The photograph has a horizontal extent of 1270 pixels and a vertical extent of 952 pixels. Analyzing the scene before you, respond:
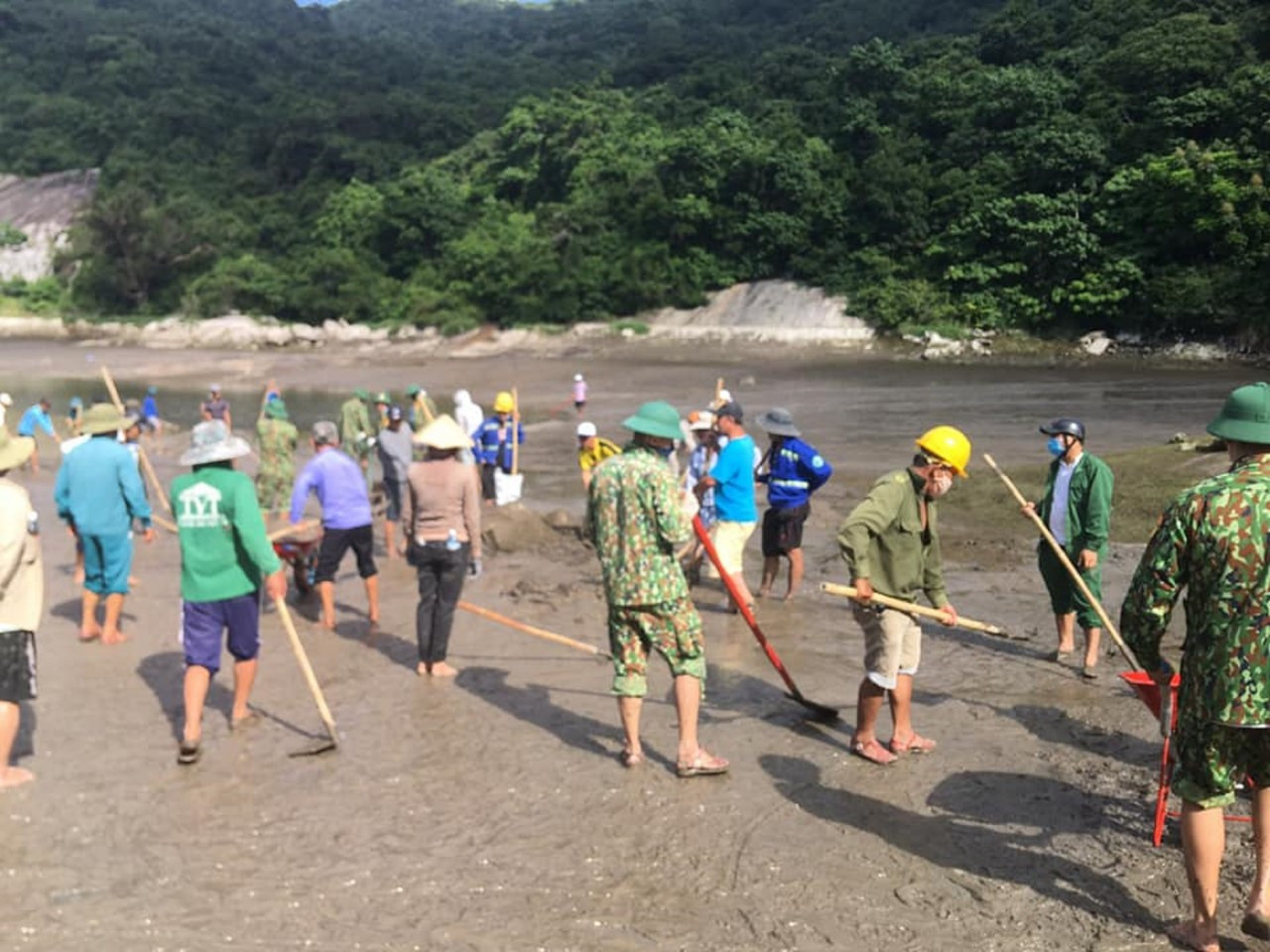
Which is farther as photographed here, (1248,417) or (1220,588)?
(1248,417)

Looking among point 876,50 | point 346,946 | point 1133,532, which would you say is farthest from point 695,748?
point 876,50

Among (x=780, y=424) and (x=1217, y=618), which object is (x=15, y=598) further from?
(x=780, y=424)

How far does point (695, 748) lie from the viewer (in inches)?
216

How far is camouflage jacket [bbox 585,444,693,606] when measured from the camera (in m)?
5.21

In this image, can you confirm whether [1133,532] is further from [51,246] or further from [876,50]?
[51,246]

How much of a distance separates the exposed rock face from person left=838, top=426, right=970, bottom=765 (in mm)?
77143

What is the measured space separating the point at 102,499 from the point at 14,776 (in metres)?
2.70

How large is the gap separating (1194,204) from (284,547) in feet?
121

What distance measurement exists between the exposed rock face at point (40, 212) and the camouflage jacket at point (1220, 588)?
259ft

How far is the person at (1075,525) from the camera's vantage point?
23.3ft

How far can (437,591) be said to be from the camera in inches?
283

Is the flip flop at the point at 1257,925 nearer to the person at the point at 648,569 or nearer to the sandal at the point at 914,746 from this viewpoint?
the sandal at the point at 914,746

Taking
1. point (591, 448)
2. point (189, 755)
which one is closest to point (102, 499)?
point (189, 755)

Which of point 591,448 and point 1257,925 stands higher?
point 591,448
